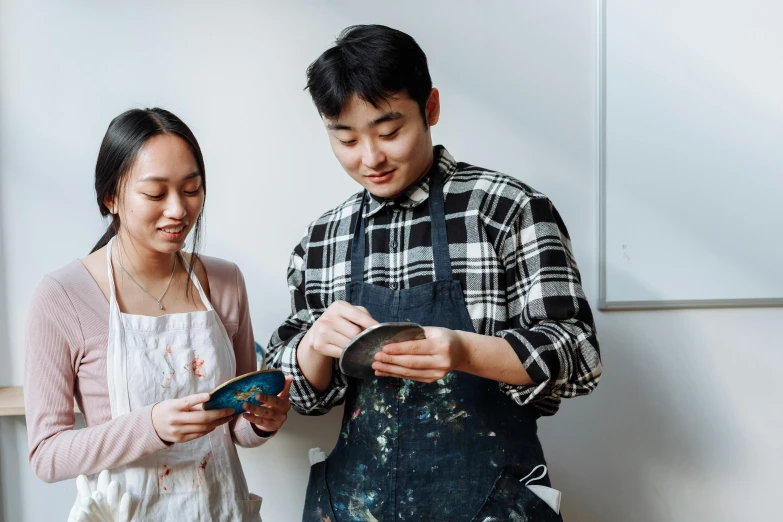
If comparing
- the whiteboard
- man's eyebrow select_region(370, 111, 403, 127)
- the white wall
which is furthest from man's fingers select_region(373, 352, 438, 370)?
the whiteboard

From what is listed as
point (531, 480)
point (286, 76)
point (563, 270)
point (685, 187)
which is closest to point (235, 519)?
point (531, 480)

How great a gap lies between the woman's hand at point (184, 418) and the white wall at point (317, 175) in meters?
0.82

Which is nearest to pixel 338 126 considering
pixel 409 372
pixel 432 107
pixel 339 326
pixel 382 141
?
pixel 382 141

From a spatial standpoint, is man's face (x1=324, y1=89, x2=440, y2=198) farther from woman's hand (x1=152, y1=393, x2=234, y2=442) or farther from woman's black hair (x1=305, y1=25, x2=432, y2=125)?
woman's hand (x1=152, y1=393, x2=234, y2=442)

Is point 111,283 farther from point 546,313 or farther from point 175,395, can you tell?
point 546,313

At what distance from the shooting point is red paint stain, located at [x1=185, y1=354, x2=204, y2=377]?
1.55 metres

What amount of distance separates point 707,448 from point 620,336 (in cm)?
45

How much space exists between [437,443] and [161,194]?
0.75 m

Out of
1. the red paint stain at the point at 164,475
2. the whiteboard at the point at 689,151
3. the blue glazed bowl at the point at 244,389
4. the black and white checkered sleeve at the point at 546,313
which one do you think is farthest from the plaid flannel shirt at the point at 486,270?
the whiteboard at the point at 689,151

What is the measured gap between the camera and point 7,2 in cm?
207

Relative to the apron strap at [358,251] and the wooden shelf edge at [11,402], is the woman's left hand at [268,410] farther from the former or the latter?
the wooden shelf edge at [11,402]

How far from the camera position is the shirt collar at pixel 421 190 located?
1.44 metres

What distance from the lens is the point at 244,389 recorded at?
1305 millimetres

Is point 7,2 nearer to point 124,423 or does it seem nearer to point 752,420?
point 124,423
